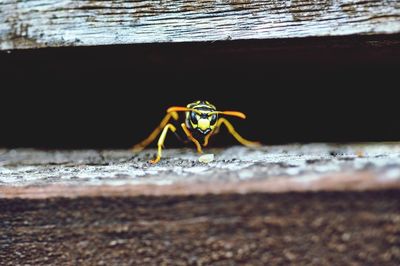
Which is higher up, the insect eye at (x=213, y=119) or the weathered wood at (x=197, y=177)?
the insect eye at (x=213, y=119)

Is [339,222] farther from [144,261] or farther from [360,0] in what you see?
[360,0]

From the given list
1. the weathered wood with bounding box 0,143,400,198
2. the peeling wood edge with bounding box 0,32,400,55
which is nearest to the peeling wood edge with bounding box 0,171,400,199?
the weathered wood with bounding box 0,143,400,198

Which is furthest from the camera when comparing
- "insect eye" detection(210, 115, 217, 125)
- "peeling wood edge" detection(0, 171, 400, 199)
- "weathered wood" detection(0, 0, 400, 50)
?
"insect eye" detection(210, 115, 217, 125)

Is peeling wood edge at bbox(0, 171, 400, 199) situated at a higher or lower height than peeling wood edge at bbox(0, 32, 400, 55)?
lower

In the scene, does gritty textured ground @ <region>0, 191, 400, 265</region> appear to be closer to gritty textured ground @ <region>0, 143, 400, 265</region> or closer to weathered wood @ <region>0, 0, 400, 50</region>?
gritty textured ground @ <region>0, 143, 400, 265</region>

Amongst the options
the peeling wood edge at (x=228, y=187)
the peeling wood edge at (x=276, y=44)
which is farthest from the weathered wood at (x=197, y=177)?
the peeling wood edge at (x=276, y=44)

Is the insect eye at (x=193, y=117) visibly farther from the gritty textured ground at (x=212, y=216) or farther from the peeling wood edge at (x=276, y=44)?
the gritty textured ground at (x=212, y=216)
